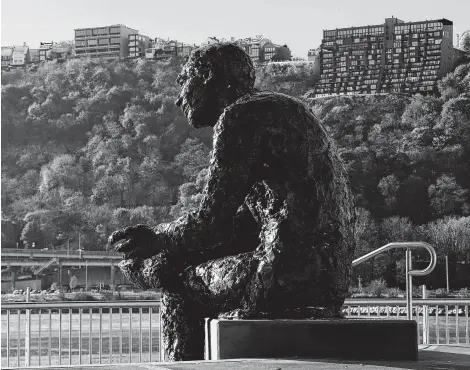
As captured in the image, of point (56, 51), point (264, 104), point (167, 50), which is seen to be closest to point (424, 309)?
point (264, 104)

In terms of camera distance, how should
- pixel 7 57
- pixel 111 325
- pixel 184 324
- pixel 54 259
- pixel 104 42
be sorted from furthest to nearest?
pixel 7 57
pixel 104 42
pixel 54 259
pixel 111 325
pixel 184 324

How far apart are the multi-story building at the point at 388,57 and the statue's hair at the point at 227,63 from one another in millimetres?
104762

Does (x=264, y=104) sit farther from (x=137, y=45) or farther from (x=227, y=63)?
(x=137, y=45)

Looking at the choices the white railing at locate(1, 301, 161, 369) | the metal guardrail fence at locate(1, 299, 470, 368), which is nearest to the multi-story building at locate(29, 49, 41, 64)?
the white railing at locate(1, 301, 161, 369)


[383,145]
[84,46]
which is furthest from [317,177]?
[84,46]

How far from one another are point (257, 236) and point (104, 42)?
446ft

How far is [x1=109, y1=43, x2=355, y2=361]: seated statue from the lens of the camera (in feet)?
10.4

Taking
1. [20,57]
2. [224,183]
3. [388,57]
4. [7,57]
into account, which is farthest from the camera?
[7,57]

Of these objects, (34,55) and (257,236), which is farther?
(34,55)

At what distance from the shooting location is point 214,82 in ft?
11.7

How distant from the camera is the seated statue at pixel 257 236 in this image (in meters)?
3.16

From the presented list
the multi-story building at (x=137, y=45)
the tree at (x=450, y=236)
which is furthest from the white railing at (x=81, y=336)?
the multi-story building at (x=137, y=45)

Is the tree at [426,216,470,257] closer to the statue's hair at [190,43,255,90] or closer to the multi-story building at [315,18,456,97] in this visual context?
the multi-story building at [315,18,456,97]

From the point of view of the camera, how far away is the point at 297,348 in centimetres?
299
